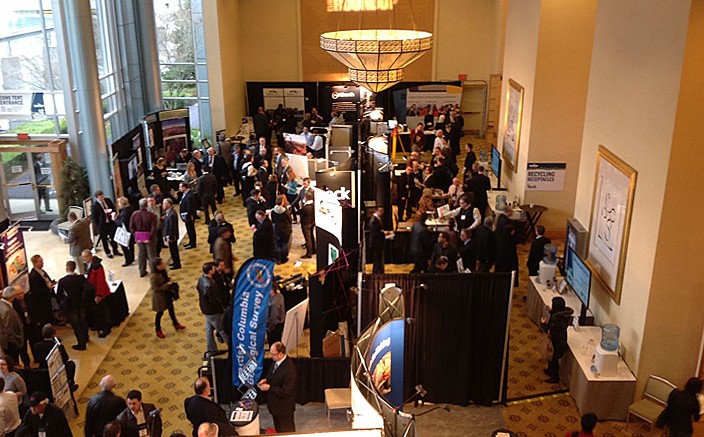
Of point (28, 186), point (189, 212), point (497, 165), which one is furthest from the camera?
point (497, 165)

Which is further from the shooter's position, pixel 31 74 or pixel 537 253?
pixel 31 74

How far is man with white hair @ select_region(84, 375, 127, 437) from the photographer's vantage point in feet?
21.3

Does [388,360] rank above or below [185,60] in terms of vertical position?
below

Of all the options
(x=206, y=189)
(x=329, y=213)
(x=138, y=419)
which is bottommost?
(x=138, y=419)

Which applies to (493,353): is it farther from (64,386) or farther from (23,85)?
(23,85)

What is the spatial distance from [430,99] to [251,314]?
13954mm

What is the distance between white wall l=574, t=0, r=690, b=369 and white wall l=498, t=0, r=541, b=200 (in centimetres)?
313

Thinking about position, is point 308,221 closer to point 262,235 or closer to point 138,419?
point 262,235

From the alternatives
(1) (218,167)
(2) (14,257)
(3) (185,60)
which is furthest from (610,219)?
(3) (185,60)

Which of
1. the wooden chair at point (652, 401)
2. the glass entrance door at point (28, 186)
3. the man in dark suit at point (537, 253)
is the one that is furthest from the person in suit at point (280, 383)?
the glass entrance door at point (28, 186)

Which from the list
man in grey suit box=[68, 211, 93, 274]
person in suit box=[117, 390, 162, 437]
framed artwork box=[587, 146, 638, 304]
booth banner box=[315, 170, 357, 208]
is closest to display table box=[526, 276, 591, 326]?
framed artwork box=[587, 146, 638, 304]

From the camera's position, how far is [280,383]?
690 centimetres

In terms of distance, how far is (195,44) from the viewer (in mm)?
18406

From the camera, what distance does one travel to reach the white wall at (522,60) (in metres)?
12.0
